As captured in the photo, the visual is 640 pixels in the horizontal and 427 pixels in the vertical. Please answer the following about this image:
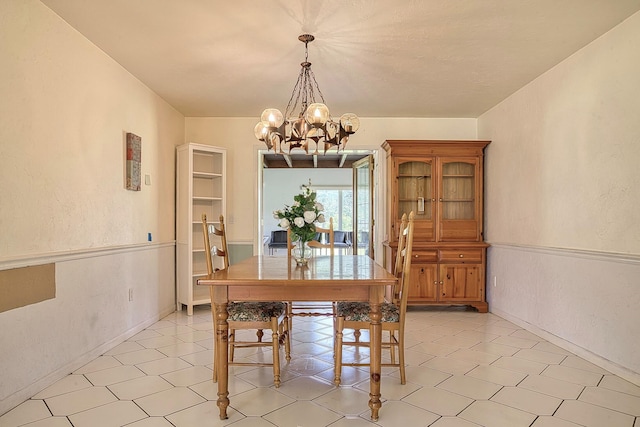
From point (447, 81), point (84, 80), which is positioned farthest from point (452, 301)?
point (84, 80)

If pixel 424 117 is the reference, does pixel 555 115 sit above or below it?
below

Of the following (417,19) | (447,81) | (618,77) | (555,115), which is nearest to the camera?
(417,19)

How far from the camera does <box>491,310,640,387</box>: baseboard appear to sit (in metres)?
2.70

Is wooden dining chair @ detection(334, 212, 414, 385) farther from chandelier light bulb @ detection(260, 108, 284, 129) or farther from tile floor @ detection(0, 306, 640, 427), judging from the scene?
chandelier light bulb @ detection(260, 108, 284, 129)

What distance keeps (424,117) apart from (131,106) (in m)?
3.41

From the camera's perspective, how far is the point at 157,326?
4.07 metres

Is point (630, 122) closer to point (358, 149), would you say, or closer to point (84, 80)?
point (358, 149)

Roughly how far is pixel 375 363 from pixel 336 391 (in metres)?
0.49

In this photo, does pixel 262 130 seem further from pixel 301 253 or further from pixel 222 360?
pixel 222 360

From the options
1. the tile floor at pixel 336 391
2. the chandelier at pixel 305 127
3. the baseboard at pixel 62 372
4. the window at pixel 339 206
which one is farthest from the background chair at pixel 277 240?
the chandelier at pixel 305 127

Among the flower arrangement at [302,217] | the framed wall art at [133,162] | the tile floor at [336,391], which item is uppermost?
the framed wall art at [133,162]

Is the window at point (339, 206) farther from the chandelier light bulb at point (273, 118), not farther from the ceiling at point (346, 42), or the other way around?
the chandelier light bulb at point (273, 118)

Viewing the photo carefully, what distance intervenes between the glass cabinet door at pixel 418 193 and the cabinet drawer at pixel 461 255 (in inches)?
9.5

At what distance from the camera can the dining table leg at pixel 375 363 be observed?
6.99 ft
